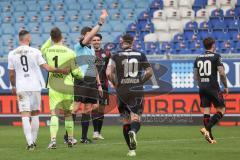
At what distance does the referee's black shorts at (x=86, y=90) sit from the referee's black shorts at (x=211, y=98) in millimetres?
2442

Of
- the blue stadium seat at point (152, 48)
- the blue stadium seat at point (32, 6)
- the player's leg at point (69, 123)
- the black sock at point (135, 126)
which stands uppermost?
the blue stadium seat at point (32, 6)

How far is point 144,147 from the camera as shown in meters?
14.8

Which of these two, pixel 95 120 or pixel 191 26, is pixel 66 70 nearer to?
pixel 95 120

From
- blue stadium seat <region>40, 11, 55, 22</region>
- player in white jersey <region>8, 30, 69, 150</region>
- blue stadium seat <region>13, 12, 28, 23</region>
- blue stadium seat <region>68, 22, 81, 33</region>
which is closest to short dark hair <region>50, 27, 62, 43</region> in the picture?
player in white jersey <region>8, 30, 69, 150</region>

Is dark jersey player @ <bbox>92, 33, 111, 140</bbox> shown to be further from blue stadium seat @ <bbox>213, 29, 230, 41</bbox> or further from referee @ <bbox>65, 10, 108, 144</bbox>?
blue stadium seat @ <bbox>213, 29, 230, 41</bbox>

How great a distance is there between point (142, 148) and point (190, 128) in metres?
6.95

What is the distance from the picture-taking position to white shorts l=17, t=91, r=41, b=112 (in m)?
14.4

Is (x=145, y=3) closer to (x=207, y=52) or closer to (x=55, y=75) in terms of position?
(x=207, y=52)

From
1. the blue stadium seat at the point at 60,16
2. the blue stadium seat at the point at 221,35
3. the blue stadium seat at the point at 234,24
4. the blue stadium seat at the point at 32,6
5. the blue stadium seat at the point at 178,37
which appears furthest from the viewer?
the blue stadium seat at the point at 32,6

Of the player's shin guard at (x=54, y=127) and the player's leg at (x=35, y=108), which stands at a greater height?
the player's leg at (x=35, y=108)

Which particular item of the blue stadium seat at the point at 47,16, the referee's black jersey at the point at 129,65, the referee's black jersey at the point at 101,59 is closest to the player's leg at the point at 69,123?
the referee's black jersey at the point at 129,65

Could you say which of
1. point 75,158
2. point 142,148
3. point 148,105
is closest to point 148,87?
point 148,105

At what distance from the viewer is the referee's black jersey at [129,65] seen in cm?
1308

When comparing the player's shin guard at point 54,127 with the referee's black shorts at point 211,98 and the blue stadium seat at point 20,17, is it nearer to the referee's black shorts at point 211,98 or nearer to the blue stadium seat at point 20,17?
the referee's black shorts at point 211,98
